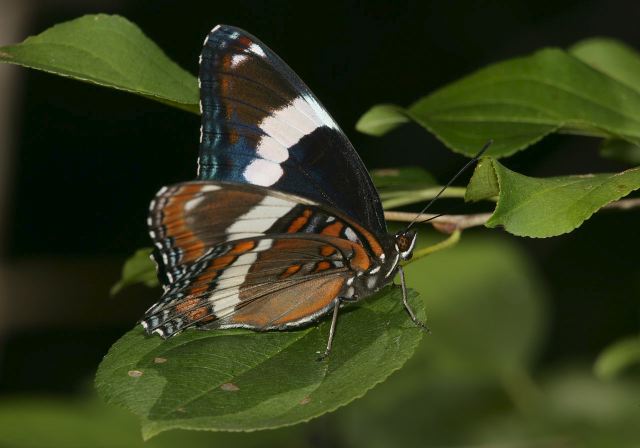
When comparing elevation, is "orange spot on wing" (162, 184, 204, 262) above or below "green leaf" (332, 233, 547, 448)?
above

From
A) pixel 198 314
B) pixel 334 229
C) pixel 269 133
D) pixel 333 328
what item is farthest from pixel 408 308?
pixel 269 133

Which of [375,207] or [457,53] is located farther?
[457,53]

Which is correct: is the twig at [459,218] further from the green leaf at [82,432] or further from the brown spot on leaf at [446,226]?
the green leaf at [82,432]

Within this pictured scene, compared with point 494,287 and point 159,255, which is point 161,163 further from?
point 159,255

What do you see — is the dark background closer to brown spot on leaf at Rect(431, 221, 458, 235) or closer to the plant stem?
the plant stem

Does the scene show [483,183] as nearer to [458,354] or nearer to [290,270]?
[290,270]

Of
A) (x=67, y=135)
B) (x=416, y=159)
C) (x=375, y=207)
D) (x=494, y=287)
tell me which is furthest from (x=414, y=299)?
(x=67, y=135)

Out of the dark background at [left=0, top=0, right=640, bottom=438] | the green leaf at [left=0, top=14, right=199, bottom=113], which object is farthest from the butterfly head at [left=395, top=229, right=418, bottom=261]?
the dark background at [left=0, top=0, right=640, bottom=438]
